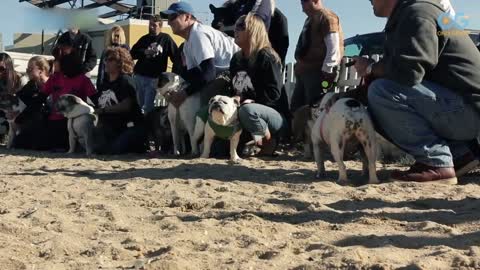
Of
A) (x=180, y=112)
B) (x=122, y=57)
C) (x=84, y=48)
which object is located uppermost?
(x=84, y=48)

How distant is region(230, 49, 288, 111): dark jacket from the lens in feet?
22.1

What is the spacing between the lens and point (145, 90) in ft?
28.8

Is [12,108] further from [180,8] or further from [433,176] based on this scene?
[433,176]

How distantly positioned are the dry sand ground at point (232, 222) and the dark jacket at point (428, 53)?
0.80 metres

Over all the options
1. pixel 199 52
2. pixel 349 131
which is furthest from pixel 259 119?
pixel 349 131

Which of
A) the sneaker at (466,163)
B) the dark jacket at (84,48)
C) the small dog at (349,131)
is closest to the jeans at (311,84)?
the small dog at (349,131)

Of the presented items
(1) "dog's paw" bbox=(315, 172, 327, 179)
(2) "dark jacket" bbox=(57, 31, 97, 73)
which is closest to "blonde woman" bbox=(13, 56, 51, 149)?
(2) "dark jacket" bbox=(57, 31, 97, 73)

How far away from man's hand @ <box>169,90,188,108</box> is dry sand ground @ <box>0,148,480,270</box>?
6.60 ft

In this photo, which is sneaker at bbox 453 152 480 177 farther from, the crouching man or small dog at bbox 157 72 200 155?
small dog at bbox 157 72 200 155

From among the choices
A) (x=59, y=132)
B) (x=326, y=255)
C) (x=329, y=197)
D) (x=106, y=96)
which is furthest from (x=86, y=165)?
(x=326, y=255)

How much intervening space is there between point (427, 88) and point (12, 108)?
21.9 feet

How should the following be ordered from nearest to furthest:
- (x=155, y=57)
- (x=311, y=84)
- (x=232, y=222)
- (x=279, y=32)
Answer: (x=232, y=222) → (x=311, y=84) → (x=279, y=32) → (x=155, y=57)

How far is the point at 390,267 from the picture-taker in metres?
2.52

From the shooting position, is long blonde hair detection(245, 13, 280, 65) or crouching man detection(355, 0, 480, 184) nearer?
crouching man detection(355, 0, 480, 184)
